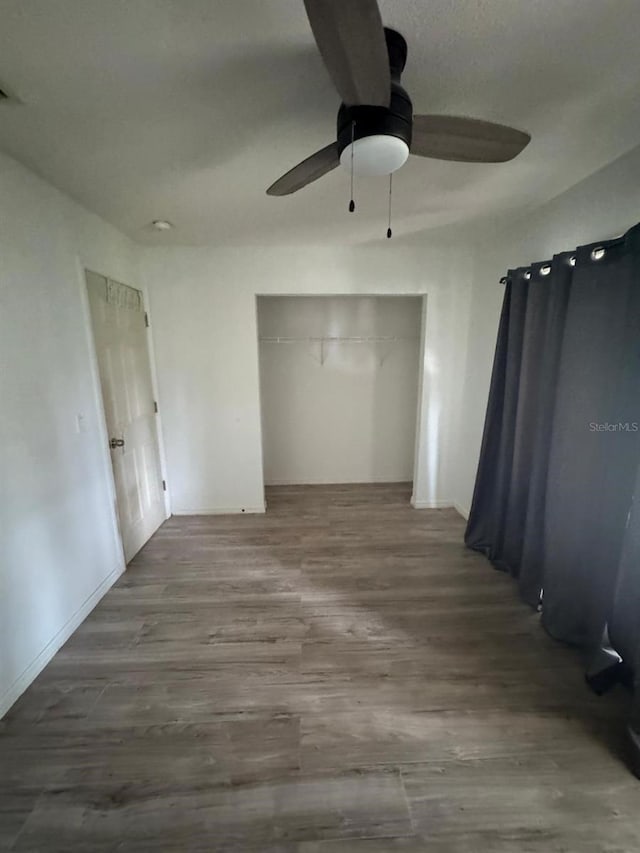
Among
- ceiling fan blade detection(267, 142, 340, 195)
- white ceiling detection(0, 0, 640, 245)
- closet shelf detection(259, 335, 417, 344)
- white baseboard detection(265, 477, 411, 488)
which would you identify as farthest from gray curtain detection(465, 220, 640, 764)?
white baseboard detection(265, 477, 411, 488)

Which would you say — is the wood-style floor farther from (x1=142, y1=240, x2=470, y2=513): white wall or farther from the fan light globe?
the fan light globe

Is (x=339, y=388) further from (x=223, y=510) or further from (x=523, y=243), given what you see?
(x=523, y=243)

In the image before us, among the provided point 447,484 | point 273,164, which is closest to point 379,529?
point 447,484

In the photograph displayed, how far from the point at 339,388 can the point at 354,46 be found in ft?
10.6

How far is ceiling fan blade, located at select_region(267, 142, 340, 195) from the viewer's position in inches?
48.4

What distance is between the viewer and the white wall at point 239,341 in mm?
3039

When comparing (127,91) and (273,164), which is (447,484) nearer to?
(273,164)

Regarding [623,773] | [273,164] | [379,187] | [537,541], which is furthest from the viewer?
[537,541]

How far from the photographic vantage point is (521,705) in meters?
1.58

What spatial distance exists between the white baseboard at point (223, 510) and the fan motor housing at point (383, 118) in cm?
301

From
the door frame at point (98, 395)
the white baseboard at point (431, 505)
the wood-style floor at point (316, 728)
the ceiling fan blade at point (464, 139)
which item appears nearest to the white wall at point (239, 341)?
the white baseboard at point (431, 505)

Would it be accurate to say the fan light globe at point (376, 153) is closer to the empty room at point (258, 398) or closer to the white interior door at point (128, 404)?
the empty room at point (258, 398)

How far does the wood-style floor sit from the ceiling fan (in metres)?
2.11

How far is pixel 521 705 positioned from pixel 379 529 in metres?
1.62
